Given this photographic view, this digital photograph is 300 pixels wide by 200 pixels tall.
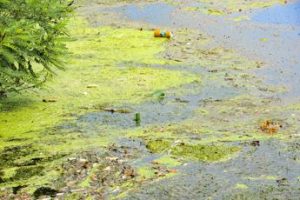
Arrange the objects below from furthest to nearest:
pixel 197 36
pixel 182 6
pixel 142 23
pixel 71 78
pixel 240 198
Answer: pixel 182 6
pixel 142 23
pixel 197 36
pixel 71 78
pixel 240 198

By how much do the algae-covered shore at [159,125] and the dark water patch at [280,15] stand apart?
2057 millimetres

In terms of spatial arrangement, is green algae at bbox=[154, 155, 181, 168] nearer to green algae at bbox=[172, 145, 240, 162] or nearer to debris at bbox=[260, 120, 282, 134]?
green algae at bbox=[172, 145, 240, 162]

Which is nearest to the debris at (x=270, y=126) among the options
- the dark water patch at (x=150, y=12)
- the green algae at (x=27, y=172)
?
the green algae at (x=27, y=172)

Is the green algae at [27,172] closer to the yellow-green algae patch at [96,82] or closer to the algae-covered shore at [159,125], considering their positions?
the algae-covered shore at [159,125]

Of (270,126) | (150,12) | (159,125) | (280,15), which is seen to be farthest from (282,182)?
(150,12)

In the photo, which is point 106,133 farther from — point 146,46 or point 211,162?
point 146,46

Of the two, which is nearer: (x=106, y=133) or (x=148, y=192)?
(x=148, y=192)

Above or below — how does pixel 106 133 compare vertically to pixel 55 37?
below

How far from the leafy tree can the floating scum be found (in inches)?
16.9

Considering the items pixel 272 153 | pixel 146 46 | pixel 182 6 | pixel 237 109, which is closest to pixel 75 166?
pixel 272 153

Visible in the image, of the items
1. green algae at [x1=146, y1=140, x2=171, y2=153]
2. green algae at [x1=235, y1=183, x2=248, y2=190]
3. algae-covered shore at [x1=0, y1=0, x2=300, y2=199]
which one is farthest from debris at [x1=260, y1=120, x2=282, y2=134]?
green algae at [x1=235, y1=183, x2=248, y2=190]

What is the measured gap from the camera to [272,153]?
5594 millimetres

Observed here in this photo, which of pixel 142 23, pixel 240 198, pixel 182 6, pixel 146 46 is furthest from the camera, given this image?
pixel 182 6

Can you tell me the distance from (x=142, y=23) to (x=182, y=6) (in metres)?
3.06
